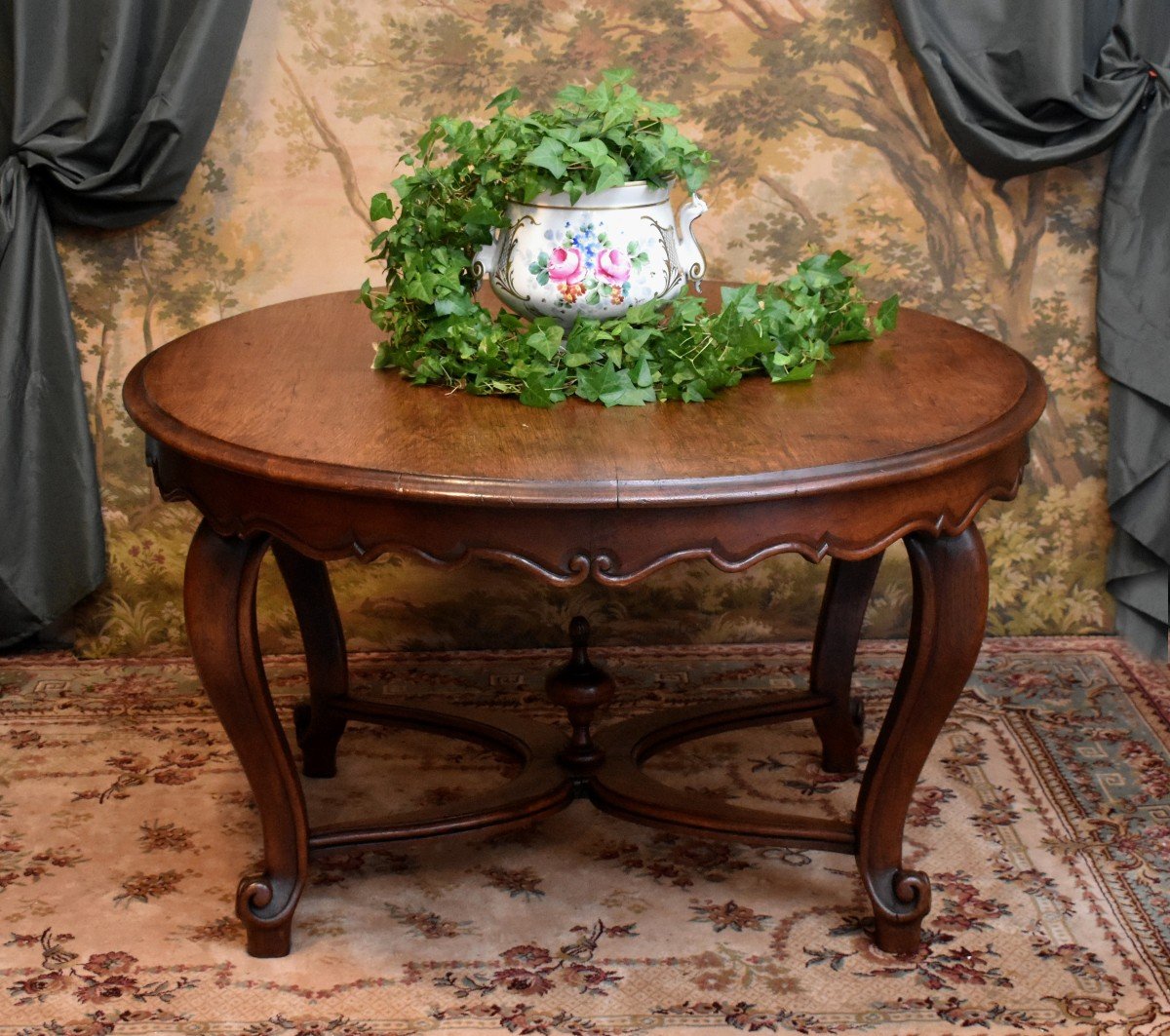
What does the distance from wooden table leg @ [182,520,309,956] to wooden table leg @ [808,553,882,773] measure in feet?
3.55

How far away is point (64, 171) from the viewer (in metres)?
3.17

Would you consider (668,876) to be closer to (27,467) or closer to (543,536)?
(543,536)

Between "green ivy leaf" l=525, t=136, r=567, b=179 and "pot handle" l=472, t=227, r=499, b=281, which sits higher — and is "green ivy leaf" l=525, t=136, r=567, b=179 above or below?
above

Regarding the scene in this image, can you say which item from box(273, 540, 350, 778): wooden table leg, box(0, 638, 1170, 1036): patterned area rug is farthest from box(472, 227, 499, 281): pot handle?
box(0, 638, 1170, 1036): patterned area rug

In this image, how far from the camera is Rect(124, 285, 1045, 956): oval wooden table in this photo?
1884 millimetres

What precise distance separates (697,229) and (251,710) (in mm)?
1659

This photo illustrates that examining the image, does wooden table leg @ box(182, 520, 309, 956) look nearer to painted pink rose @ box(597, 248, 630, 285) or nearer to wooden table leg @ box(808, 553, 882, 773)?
painted pink rose @ box(597, 248, 630, 285)

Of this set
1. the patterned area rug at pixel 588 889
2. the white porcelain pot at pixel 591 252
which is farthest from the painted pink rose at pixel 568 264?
the patterned area rug at pixel 588 889

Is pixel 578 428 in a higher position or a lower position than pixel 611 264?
lower

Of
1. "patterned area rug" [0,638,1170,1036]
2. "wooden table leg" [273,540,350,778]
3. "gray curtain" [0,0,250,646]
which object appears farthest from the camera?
"gray curtain" [0,0,250,646]

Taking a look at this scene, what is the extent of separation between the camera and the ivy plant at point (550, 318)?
211cm

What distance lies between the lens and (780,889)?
253cm

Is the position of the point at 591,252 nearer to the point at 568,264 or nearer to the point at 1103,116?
the point at 568,264

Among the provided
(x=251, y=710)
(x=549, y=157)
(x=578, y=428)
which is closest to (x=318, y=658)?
(x=251, y=710)
